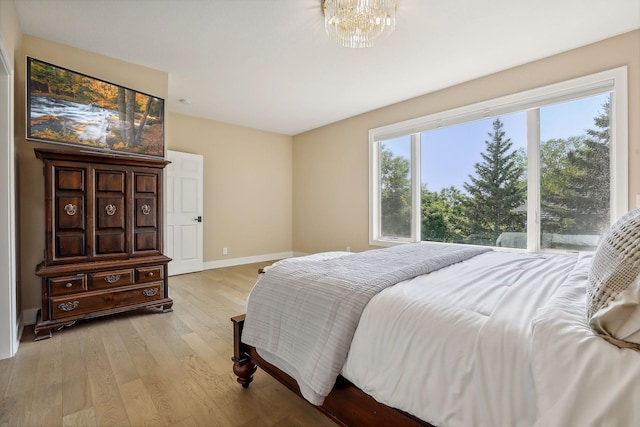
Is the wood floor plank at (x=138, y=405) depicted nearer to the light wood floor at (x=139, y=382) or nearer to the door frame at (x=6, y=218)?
the light wood floor at (x=139, y=382)

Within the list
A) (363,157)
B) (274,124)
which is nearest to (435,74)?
(363,157)

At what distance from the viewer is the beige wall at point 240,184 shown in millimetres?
5080

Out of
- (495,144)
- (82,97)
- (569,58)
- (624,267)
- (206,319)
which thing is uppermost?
(569,58)

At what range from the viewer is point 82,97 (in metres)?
2.76

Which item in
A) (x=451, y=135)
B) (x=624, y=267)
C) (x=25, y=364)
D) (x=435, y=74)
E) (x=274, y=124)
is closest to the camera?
(x=624, y=267)

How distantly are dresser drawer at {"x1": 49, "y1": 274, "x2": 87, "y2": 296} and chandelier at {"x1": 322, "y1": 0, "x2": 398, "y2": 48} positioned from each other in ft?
10.0

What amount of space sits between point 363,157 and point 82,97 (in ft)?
12.0

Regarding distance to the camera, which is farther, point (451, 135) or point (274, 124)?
point (274, 124)

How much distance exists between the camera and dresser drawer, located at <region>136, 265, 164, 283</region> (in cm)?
295

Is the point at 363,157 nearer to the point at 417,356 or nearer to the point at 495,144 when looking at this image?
the point at 495,144

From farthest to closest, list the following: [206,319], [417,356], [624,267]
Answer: [206,319] < [417,356] < [624,267]

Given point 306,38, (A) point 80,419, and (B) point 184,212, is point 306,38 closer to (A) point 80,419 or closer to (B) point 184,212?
(A) point 80,419

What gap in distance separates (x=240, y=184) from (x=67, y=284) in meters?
3.33

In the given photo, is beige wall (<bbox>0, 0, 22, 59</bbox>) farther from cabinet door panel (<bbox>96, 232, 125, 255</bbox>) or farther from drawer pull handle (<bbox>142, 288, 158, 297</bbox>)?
drawer pull handle (<bbox>142, 288, 158, 297</bbox>)
